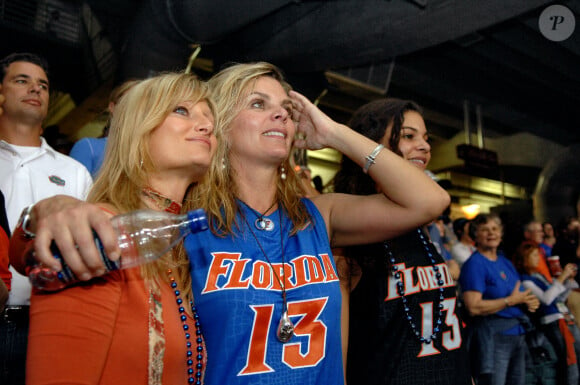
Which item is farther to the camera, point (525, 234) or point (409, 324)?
point (525, 234)

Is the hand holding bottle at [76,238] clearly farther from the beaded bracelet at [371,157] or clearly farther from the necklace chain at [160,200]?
the beaded bracelet at [371,157]

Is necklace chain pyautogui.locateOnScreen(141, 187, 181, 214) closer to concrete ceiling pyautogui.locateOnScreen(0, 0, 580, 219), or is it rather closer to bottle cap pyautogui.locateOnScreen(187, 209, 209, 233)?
bottle cap pyautogui.locateOnScreen(187, 209, 209, 233)

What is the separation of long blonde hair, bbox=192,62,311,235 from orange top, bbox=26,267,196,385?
489mm

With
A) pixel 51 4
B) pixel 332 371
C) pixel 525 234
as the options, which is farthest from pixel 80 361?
pixel 51 4

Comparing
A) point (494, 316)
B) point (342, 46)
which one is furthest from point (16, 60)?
point (494, 316)

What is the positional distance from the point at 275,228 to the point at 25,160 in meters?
1.41

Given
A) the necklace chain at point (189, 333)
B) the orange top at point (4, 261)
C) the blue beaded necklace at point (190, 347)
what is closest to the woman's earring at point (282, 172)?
the necklace chain at point (189, 333)

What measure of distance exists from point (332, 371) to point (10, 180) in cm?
169

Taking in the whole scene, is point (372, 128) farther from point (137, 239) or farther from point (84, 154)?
point (84, 154)

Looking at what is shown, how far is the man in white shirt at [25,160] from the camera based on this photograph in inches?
71.3

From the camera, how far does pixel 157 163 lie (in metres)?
1.36

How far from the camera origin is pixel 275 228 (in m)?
1.56

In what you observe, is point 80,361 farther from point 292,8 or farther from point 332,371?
point 292,8

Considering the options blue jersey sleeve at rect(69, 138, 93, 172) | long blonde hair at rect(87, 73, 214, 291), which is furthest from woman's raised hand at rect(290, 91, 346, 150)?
blue jersey sleeve at rect(69, 138, 93, 172)
